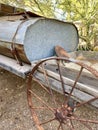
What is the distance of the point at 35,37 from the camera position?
212 centimetres

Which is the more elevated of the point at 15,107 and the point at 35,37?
the point at 35,37

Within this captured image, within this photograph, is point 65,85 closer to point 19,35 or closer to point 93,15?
point 19,35

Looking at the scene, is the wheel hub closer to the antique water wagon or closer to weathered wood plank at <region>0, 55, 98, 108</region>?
the antique water wagon

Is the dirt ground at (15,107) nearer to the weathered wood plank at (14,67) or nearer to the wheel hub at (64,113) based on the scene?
the wheel hub at (64,113)

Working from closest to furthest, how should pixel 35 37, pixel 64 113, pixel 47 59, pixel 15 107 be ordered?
pixel 47 59, pixel 64 113, pixel 35 37, pixel 15 107

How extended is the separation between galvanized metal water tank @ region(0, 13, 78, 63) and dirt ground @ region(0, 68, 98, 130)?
74 cm

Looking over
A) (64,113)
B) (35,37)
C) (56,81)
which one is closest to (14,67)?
(35,37)

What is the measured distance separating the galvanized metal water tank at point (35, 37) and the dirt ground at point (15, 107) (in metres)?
0.74

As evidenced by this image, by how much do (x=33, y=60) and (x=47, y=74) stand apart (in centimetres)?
36

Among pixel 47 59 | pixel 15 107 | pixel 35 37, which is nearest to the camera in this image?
pixel 47 59

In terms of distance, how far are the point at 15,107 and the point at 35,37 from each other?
3.71ft

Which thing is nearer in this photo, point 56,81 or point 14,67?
point 56,81

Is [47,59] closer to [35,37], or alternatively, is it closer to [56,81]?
[56,81]

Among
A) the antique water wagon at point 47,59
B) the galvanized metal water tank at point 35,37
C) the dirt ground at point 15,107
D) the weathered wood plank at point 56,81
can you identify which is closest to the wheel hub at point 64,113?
the antique water wagon at point 47,59
